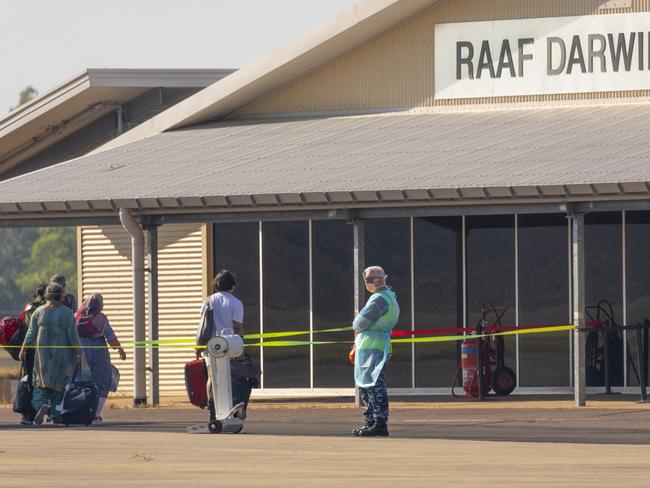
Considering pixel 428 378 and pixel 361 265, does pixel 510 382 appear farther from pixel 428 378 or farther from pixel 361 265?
pixel 361 265

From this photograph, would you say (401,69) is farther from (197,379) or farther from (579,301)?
(197,379)

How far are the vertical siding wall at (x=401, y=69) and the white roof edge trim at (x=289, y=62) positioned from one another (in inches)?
6.7

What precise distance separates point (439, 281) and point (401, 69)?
3410 millimetres

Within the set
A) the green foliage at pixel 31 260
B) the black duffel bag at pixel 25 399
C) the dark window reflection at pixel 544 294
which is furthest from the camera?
the green foliage at pixel 31 260

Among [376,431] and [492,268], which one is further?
[492,268]

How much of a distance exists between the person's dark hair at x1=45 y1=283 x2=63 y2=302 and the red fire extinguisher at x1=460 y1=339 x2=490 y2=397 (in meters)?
6.89

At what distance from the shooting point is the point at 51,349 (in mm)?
18688

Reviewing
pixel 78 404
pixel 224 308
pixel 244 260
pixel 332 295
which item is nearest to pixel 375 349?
pixel 224 308

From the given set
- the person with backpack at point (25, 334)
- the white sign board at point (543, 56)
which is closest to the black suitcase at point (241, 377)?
the person with backpack at point (25, 334)

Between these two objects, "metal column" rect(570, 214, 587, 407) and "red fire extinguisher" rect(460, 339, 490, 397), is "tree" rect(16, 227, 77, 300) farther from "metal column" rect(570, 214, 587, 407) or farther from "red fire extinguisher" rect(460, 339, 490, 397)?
"metal column" rect(570, 214, 587, 407)

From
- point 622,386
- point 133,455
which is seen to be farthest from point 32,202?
point 133,455

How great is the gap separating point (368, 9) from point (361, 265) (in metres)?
5.11

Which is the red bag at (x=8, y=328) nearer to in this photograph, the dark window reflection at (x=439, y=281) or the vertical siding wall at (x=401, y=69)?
the dark window reflection at (x=439, y=281)

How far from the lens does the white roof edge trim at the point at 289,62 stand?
85.0 feet
